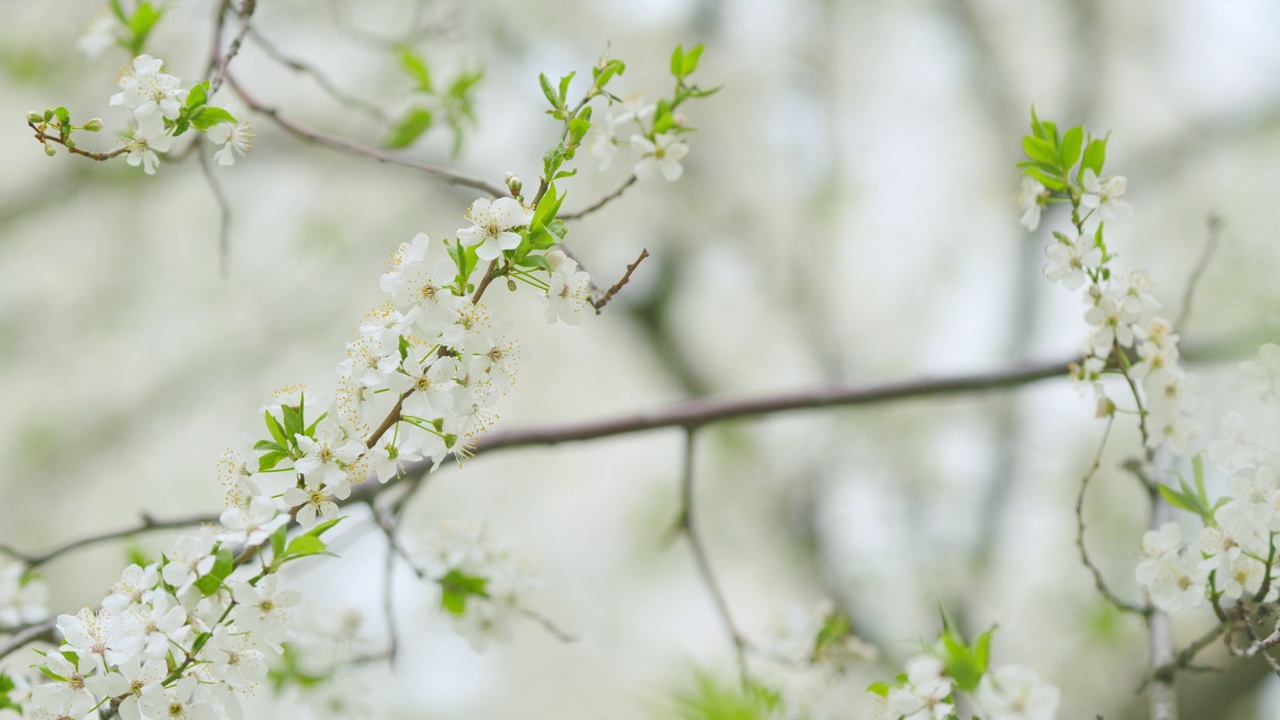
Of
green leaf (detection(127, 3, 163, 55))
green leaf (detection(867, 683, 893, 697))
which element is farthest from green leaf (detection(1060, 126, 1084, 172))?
green leaf (detection(127, 3, 163, 55))

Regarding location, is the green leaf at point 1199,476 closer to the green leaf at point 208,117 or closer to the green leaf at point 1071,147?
the green leaf at point 1071,147

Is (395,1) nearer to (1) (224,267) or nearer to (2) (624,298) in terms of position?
(2) (624,298)

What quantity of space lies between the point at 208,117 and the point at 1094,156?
669mm

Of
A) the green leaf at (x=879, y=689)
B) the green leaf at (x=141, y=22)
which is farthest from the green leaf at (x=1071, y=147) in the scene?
the green leaf at (x=141, y=22)

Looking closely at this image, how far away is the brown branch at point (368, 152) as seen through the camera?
0.82 meters

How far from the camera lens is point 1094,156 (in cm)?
75


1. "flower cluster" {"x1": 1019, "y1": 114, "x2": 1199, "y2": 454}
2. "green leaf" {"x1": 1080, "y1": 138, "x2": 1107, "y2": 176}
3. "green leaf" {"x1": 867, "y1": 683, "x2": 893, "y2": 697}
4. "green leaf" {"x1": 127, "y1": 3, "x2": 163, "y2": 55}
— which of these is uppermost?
"green leaf" {"x1": 127, "y1": 3, "x2": 163, "y2": 55}

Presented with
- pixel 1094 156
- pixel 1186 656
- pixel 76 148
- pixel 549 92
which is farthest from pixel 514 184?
pixel 1186 656

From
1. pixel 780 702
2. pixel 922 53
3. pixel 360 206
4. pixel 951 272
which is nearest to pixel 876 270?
pixel 951 272

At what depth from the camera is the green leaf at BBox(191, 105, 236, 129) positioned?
744mm

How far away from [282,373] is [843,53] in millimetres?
2609

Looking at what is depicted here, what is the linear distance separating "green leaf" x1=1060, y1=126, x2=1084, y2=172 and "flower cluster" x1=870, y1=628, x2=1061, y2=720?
0.36m

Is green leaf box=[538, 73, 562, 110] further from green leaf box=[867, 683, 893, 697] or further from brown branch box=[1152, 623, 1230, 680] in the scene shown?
brown branch box=[1152, 623, 1230, 680]

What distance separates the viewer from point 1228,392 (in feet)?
8.94
